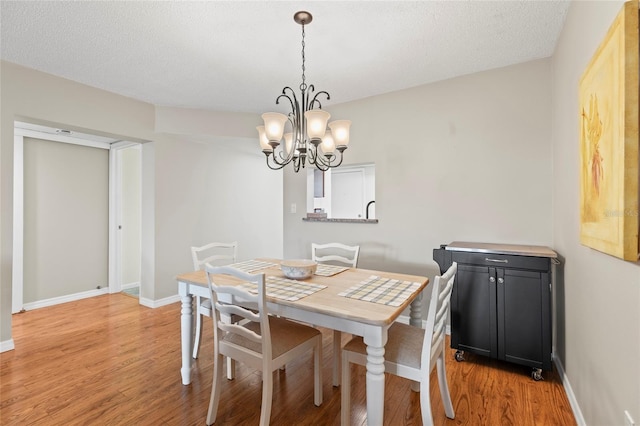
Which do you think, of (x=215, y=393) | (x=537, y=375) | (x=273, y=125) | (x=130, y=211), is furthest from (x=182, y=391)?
(x=130, y=211)

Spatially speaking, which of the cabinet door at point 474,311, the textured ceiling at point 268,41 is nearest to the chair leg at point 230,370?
the cabinet door at point 474,311

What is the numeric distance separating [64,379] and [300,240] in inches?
91.4

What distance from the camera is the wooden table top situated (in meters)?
1.29

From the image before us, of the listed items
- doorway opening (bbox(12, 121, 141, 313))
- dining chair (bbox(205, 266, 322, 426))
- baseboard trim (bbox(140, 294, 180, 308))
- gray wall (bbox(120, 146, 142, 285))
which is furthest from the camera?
gray wall (bbox(120, 146, 142, 285))

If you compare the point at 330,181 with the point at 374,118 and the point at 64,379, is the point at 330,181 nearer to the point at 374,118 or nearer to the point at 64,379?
the point at 374,118

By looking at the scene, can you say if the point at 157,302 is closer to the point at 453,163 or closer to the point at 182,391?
the point at 182,391

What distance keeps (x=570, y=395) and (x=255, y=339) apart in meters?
1.86

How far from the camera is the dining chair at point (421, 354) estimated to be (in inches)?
53.3

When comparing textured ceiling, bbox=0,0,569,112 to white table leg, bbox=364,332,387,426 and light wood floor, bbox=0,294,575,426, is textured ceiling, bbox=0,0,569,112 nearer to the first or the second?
white table leg, bbox=364,332,387,426

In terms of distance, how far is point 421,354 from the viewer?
4.81ft

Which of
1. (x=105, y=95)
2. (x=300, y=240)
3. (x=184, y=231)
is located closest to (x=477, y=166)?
(x=300, y=240)

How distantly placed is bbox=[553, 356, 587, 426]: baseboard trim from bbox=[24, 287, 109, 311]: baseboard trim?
488cm

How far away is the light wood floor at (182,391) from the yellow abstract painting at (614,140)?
3.56ft

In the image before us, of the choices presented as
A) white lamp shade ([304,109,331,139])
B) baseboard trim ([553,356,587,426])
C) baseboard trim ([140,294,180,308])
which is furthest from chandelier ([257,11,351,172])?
baseboard trim ([140,294,180,308])
